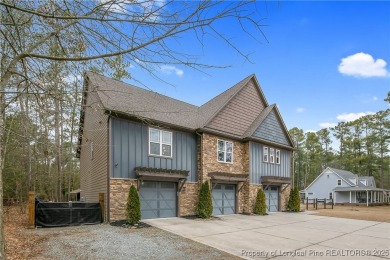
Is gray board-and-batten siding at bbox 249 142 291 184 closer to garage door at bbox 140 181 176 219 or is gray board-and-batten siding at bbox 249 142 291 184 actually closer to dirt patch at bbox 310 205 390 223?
dirt patch at bbox 310 205 390 223

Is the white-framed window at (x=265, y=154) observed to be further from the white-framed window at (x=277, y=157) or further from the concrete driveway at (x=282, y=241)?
the concrete driveway at (x=282, y=241)

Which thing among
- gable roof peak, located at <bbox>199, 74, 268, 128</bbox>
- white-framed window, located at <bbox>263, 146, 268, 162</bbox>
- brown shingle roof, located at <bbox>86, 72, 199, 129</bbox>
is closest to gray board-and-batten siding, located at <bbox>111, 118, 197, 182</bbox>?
brown shingle roof, located at <bbox>86, 72, 199, 129</bbox>

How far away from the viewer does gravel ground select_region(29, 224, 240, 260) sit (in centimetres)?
700

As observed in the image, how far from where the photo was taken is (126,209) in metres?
11.9

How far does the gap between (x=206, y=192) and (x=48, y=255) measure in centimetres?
889

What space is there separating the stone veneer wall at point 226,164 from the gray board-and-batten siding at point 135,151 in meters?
0.99

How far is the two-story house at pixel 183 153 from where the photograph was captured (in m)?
12.7

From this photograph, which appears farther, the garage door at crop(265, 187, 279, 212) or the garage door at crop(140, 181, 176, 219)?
the garage door at crop(265, 187, 279, 212)

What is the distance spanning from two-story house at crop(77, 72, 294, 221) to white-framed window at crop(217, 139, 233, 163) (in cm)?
6

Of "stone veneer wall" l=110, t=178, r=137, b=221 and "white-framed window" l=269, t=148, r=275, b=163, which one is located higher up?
"white-framed window" l=269, t=148, r=275, b=163

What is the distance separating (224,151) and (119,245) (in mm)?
10047

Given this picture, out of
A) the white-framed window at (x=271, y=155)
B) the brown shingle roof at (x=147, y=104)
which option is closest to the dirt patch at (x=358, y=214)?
the white-framed window at (x=271, y=155)

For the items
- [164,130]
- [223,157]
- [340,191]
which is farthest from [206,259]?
[340,191]

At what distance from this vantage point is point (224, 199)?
55.6ft
